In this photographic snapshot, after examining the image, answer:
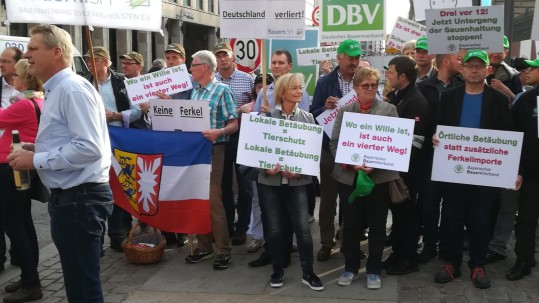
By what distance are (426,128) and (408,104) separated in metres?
0.28

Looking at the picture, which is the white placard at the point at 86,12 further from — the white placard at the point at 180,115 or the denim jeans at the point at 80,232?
the denim jeans at the point at 80,232

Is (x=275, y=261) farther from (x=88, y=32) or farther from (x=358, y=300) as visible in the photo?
(x=88, y=32)

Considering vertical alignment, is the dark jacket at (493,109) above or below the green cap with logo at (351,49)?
below

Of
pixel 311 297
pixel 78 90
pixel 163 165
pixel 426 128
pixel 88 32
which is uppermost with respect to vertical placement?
pixel 88 32

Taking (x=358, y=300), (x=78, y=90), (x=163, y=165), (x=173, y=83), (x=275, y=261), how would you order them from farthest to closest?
(x=173, y=83) → (x=163, y=165) → (x=275, y=261) → (x=358, y=300) → (x=78, y=90)

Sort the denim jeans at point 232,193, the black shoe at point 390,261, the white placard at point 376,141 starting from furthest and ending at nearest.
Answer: the denim jeans at point 232,193
the black shoe at point 390,261
the white placard at point 376,141

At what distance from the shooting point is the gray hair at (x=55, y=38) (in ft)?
11.0

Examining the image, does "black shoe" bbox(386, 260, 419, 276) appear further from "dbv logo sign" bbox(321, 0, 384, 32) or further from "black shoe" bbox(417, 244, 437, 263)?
"dbv logo sign" bbox(321, 0, 384, 32)

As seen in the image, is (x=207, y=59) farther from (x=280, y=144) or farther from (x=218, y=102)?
(x=280, y=144)

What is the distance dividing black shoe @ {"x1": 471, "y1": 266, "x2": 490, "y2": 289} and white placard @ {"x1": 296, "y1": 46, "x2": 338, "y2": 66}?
5005mm

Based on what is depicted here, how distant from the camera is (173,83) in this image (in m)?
6.01

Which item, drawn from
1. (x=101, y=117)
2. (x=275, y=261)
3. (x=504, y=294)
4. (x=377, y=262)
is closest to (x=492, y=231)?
(x=504, y=294)

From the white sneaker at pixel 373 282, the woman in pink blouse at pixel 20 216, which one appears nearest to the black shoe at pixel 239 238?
the white sneaker at pixel 373 282

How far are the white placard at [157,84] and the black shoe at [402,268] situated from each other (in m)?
2.76
